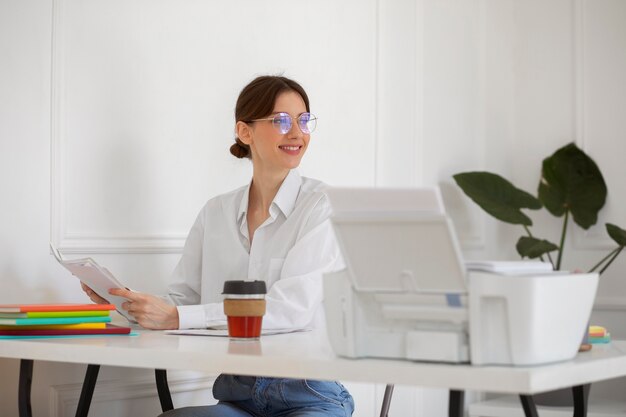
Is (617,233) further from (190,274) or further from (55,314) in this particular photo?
(55,314)

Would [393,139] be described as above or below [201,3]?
below

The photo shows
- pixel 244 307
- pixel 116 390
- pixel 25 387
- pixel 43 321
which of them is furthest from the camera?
pixel 116 390

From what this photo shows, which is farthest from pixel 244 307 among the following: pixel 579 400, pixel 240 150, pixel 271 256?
pixel 240 150

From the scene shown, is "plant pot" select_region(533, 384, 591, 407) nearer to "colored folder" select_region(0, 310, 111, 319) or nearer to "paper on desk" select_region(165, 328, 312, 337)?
"paper on desk" select_region(165, 328, 312, 337)

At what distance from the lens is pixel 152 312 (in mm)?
2355

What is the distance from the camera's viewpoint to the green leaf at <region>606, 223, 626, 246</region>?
4023mm

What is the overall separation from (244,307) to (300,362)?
1.32ft

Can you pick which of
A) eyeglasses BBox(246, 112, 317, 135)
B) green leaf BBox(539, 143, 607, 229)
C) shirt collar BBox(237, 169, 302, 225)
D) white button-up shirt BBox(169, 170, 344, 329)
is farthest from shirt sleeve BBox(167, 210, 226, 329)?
green leaf BBox(539, 143, 607, 229)

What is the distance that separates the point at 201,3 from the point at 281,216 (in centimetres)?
106

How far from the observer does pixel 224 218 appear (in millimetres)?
2809

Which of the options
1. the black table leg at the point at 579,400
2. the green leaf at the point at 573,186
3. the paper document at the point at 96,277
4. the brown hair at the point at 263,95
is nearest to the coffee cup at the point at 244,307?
the paper document at the point at 96,277

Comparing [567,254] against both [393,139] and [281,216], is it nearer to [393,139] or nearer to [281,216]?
[393,139]

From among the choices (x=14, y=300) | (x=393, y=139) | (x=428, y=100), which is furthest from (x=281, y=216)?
(x=428, y=100)

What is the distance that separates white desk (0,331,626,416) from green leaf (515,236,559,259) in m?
1.84
